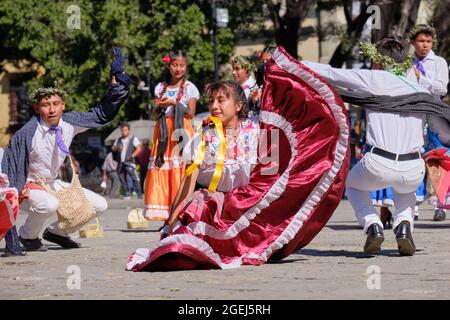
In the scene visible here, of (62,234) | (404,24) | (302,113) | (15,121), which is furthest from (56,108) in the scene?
(15,121)

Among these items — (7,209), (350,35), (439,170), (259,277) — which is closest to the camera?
(259,277)

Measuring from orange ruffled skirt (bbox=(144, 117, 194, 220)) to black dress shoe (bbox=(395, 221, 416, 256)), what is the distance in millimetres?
4541

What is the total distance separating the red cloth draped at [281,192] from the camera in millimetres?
8523

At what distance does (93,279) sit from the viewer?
7902mm

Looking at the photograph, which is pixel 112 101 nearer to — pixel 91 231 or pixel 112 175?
pixel 91 231

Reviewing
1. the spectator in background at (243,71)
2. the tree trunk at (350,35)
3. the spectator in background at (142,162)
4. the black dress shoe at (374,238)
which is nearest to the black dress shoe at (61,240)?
the spectator in background at (243,71)

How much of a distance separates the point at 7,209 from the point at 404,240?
3.08 m

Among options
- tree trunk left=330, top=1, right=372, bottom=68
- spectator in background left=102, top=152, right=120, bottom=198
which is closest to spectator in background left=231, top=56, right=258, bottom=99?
spectator in background left=102, top=152, right=120, bottom=198

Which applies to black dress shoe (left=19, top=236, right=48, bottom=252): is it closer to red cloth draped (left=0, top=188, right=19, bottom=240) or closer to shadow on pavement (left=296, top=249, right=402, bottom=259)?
red cloth draped (left=0, top=188, right=19, bottom=240)

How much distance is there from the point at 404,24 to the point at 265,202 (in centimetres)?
1946

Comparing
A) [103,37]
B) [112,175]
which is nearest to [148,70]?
[103,37]

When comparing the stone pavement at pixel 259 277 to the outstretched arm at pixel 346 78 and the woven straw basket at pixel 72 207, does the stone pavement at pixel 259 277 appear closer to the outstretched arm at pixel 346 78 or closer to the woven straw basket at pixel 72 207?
the woven straw basket at pixel 72 207

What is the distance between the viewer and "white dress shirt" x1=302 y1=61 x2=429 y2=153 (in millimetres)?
9109

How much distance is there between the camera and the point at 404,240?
9.06 m
